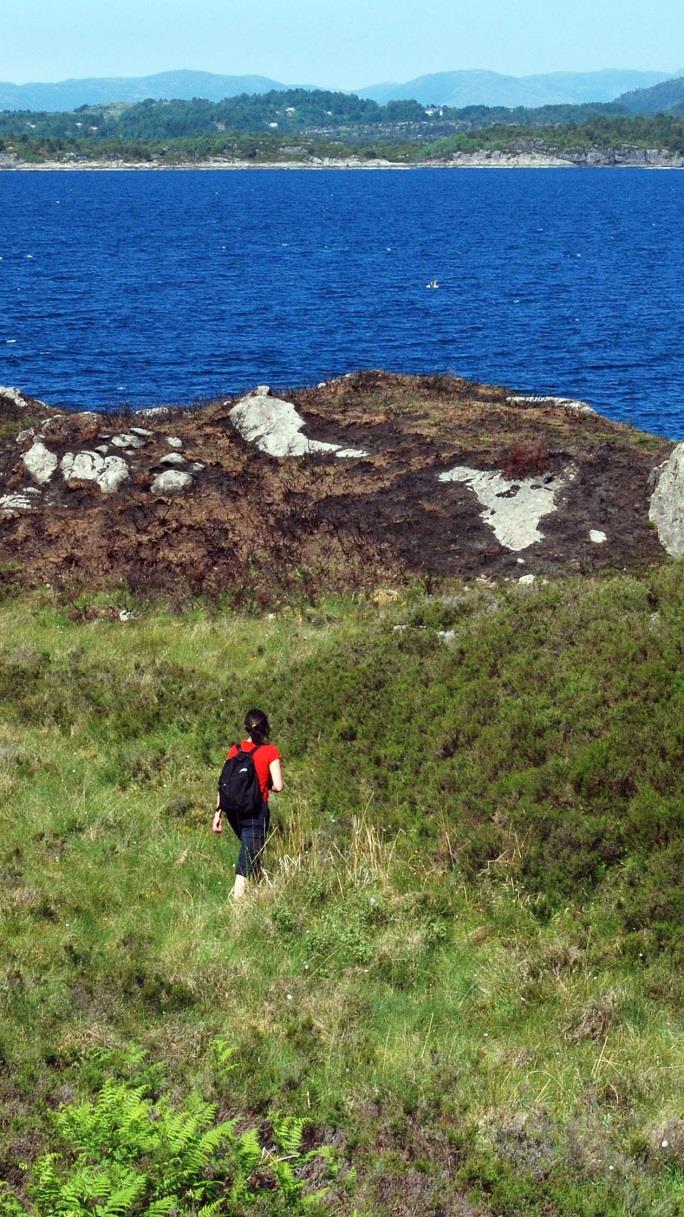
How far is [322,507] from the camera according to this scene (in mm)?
25797

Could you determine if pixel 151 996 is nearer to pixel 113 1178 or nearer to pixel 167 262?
pixel 113 1178

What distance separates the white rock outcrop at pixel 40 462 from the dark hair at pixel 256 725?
56.8 feet

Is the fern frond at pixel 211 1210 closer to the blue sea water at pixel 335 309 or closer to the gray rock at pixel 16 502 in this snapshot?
the gray rock at pixel 16 502

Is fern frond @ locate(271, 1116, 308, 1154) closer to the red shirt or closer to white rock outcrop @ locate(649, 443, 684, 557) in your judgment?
the red shirt

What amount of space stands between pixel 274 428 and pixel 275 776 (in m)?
18.6

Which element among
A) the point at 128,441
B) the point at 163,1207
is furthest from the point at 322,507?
the point at 163,1207

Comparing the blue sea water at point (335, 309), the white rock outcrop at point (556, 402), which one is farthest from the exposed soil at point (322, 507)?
the blue sea water at point (335, 309)

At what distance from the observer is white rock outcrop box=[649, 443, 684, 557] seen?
23.1 m

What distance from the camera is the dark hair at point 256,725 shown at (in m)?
12.1

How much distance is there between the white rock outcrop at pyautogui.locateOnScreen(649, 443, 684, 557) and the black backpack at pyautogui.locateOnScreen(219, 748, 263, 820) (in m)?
13.4

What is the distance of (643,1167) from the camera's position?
8.02m

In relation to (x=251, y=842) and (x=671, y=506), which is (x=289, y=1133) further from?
(x=671, y=506)

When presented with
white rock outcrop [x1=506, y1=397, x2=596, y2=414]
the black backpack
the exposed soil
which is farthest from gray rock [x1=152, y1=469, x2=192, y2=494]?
the black backpack

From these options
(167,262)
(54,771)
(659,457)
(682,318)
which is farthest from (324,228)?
(54,771)
